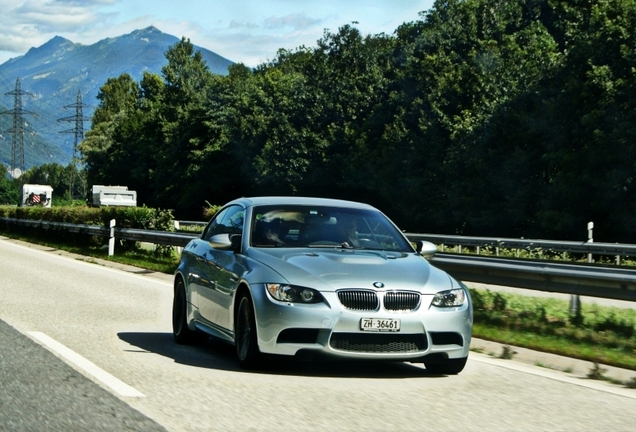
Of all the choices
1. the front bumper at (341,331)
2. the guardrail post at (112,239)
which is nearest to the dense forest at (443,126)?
the guardrail post at (112,239)

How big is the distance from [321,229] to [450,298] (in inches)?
58.4

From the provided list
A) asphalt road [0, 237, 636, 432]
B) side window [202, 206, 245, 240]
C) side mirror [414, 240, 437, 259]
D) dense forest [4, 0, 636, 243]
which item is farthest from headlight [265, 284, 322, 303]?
dense forest [4, 0, 636, 243]

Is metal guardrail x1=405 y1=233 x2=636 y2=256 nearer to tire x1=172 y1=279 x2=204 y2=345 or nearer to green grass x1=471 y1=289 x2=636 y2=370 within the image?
green grass x1=471 y1=289 x2=636 y2=370

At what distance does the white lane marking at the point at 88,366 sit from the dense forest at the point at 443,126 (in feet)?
107

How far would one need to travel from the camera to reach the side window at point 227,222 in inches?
365

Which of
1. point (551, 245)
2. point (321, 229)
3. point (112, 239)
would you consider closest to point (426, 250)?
point (321, 229)

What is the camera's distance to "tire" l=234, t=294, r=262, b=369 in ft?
25.8

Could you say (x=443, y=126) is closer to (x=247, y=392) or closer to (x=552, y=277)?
(x=552, y=277)

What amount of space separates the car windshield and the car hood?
268mm

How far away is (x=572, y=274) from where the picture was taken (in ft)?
34.3

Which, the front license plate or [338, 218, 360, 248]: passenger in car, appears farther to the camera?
[338, 218, 360, 248]: passenger in car

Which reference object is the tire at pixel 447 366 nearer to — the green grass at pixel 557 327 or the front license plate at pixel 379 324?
the front license plate at pixel 379 324

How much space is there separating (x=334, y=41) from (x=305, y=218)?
65.2 meters

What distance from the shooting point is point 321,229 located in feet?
29.1
